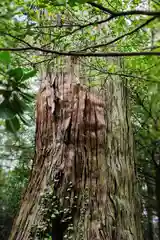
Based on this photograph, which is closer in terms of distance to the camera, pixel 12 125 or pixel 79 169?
pixel 12 125

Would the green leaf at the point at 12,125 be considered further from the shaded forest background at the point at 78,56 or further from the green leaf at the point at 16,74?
the green leaf at the point at 16,74

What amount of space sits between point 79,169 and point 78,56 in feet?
4.28

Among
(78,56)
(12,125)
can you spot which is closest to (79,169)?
(78,56)

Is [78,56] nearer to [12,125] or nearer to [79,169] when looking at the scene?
[12,125]

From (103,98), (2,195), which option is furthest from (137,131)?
(2,195)

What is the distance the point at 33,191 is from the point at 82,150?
1.78 feet

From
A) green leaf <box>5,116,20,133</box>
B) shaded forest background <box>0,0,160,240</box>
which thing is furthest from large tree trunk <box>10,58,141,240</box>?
green leaf <box>5,116,20,133</box>

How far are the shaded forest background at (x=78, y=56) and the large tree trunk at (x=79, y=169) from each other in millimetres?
216

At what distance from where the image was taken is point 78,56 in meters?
1.41

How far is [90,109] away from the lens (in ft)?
9.33

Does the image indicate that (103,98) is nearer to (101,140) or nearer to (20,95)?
(101,140)

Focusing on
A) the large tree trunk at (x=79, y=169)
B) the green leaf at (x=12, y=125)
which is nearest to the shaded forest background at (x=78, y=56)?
the green leaf at (x=12, y=125)

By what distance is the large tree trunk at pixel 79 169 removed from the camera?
2.30 m

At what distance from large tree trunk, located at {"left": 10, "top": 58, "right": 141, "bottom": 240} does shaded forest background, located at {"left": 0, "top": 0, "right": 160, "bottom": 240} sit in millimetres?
216
